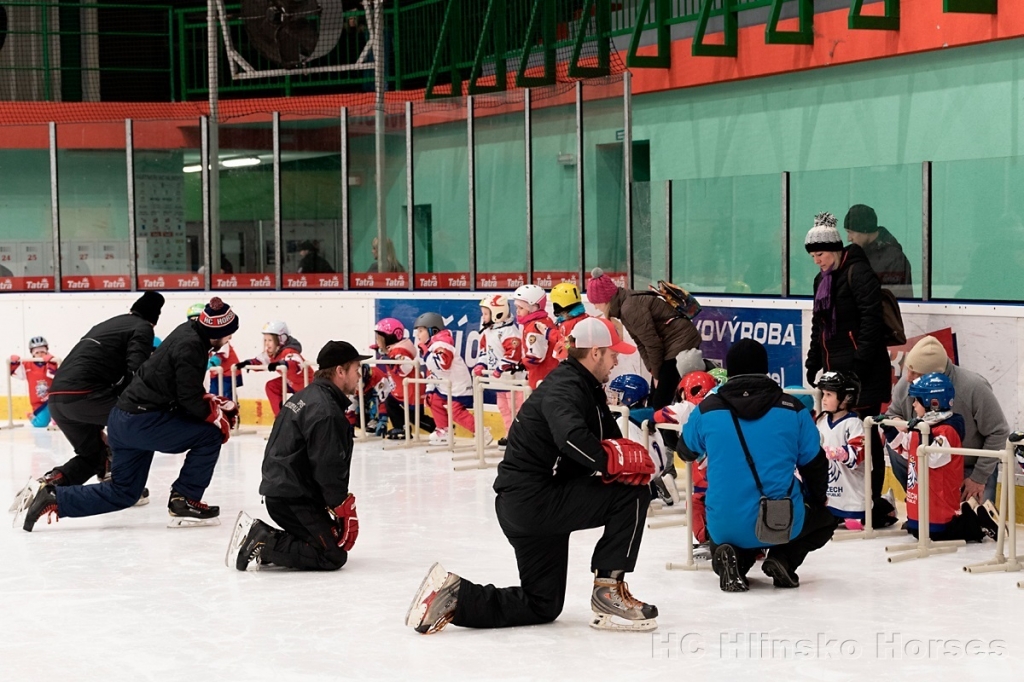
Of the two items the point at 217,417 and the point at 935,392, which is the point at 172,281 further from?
the point at 935,392

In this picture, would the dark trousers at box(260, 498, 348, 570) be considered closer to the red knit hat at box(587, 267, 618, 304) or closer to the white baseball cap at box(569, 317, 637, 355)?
the white baseball cap at box(569, 317, 637, 355)

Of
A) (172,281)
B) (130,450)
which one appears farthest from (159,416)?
(172,281)

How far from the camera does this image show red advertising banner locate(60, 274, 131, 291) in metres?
14.8

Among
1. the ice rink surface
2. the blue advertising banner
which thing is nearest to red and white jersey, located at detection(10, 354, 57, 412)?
the ice rink surface

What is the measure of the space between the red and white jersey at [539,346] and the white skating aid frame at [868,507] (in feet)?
9.67

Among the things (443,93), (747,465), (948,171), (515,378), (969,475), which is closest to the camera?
(747,465)

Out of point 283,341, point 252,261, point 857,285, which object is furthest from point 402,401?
point 857,285

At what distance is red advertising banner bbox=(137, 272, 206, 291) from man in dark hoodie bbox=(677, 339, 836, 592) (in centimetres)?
915

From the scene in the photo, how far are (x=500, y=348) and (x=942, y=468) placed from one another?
15.0 feet

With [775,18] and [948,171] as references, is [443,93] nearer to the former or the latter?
[775,18]

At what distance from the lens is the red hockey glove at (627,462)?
5.56 metres

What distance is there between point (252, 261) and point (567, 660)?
9779mm

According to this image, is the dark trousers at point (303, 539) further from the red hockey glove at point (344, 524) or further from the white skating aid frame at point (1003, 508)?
the white skating aid frame at point (1003, 508)

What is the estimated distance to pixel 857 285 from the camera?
8430mm
